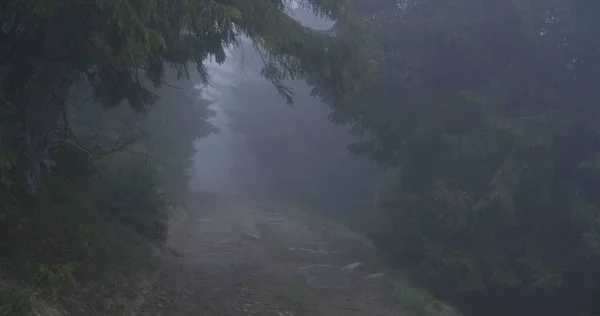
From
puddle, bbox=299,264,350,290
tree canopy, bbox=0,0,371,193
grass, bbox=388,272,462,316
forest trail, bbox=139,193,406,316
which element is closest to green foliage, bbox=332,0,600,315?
grass, bbox=388,272,462,316

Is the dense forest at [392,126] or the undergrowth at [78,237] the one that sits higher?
the dense forest at [392,126]

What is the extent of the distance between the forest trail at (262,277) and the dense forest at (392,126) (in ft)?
2.63

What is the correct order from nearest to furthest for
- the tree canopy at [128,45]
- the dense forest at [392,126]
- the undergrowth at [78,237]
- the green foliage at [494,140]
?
1. the undergrowth at [78,237]
2. the tree canopy at [128,45]
3. the dense forest at [392,126]
4. the green foliage at [494,140]

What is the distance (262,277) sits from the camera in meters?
12.5

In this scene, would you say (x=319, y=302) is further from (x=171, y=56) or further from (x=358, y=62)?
(x=171, y=56)

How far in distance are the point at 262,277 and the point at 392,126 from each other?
A: 6.19 m

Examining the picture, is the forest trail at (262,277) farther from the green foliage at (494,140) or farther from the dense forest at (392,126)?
the green foliage at (494,140)

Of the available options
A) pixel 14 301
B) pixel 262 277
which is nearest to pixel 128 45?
pixel 14 301

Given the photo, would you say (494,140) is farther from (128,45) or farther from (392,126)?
(128,45)

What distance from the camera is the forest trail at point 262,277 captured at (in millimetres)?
10102

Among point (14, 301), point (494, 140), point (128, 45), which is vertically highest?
point (494, 140)

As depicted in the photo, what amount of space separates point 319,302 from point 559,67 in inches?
363

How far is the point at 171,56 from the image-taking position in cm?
1051

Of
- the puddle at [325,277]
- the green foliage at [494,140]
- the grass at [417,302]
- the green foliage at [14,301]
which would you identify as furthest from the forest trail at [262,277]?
the green foliage at [14,301]
